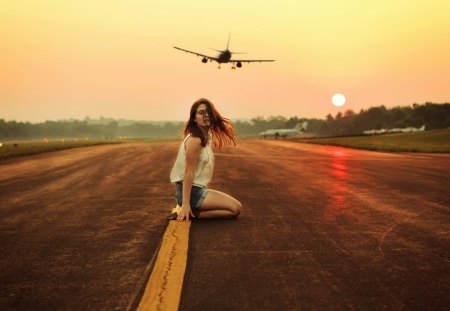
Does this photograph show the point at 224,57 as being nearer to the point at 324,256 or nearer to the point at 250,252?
the point at 250,252

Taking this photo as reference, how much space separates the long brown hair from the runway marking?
1335 mm

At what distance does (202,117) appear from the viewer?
5410 millimetres

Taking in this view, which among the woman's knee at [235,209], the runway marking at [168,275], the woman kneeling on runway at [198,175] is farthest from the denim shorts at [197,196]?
the runway marking at [168,275]

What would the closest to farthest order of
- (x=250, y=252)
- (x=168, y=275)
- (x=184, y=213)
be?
(x=168, y=275)
(x=250, y=252)
(x=184, y=213)

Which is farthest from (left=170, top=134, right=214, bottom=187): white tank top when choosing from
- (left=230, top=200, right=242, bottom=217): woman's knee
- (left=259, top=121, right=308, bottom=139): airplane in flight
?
(left=259, top=121, right=308, bottom=139): airplane in flight

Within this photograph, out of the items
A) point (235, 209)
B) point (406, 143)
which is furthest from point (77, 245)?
point (406, 143)

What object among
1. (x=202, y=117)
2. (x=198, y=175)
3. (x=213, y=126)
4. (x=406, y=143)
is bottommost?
(x=406, y=143)

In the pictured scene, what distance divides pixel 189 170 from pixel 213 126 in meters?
0.79

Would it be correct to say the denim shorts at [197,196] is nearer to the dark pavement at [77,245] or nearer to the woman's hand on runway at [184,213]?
the woman's hand on runway at [184,213]

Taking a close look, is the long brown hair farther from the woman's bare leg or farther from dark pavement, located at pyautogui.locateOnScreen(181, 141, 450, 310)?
dark pavement, located at pyautogui.locateOnScreen(181, 141, 450, 310)

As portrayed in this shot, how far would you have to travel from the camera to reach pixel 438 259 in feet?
11.7

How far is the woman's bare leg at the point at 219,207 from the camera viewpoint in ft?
17.3

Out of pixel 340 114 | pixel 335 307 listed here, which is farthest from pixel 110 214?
pixel 340 114

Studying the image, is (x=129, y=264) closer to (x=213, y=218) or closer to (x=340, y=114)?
(x=213, y=218)
